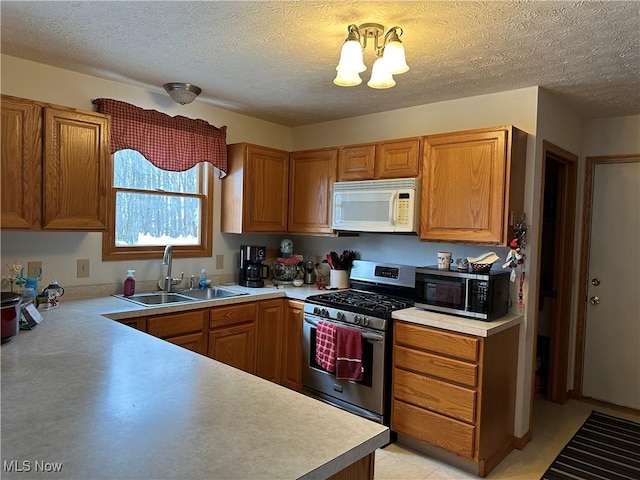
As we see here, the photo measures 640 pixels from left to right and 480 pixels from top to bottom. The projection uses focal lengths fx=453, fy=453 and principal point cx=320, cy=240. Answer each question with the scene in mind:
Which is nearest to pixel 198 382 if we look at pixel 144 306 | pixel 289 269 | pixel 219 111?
pixel 144 306

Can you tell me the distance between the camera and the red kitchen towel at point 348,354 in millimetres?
2914

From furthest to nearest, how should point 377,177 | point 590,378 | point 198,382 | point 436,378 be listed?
point 590,378 → point 377,177 → point 436,378 → point 198,382

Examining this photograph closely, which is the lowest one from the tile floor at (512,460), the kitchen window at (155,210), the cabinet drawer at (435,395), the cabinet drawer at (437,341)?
the tile floor at (512,460)

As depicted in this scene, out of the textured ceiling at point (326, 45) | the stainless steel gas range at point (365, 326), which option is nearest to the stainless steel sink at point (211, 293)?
the stainless steel gas range at point (365, 326)

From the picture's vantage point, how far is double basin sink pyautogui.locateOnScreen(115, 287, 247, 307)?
3.12 m

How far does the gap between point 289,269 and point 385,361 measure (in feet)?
4.45

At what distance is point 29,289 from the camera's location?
98.2 inches

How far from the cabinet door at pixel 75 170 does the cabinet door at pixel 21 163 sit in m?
0.04

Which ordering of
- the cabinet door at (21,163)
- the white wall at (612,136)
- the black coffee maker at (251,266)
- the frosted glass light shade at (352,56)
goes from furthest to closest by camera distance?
the black coffee maker at (251,266), the white wall at (612,136), the cabinet door at (21,163), the frosted glass light shade at (352,56)

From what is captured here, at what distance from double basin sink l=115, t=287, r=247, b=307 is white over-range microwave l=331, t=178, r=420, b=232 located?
3.19ft

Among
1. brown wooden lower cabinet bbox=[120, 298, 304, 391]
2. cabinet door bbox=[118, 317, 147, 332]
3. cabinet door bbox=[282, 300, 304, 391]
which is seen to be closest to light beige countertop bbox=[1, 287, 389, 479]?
cabinet door bbox=[118, 317, 147, 332]

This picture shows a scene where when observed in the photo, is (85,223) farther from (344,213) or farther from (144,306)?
(344,213)

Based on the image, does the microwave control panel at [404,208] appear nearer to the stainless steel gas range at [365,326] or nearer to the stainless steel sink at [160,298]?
the stainless steel gas range at [365,326]

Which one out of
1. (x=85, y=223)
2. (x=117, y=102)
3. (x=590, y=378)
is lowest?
(x=590, y=378)
